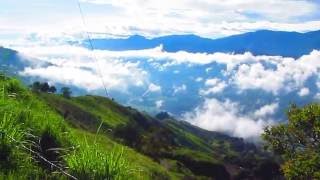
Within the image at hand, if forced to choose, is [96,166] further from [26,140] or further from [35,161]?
[26,140]

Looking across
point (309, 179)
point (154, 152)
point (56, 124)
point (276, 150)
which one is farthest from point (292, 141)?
point (154, 152)

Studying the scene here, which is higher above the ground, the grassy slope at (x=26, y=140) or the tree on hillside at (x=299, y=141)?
the grassy slope at (x=26, y=140)

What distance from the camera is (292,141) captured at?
54000 mm

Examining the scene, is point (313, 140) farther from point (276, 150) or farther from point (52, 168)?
point (52, 168)

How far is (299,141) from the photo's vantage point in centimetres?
5238

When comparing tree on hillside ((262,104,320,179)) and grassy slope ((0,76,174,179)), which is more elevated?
grassy slope ((0,76,174,179))

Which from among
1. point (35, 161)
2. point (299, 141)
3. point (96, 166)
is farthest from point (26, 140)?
point (299, 141)

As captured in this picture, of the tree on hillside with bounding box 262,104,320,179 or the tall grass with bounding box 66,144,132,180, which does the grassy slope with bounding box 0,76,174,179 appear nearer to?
the tall grass with bounding box 66,144,132,180

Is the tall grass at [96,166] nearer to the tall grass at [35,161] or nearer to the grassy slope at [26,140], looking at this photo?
the tall grass at [35,161]

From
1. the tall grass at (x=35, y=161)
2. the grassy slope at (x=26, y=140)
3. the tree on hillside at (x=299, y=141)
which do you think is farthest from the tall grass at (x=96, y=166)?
the tree on hillside at (x=299, y=141)

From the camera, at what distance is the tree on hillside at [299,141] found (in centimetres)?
4797

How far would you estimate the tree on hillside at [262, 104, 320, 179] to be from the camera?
157 ft

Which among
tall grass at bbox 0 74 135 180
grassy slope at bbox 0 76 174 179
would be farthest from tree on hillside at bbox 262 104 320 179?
tall grass at bbox 0 74 135 180

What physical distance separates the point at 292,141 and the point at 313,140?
3657mm
